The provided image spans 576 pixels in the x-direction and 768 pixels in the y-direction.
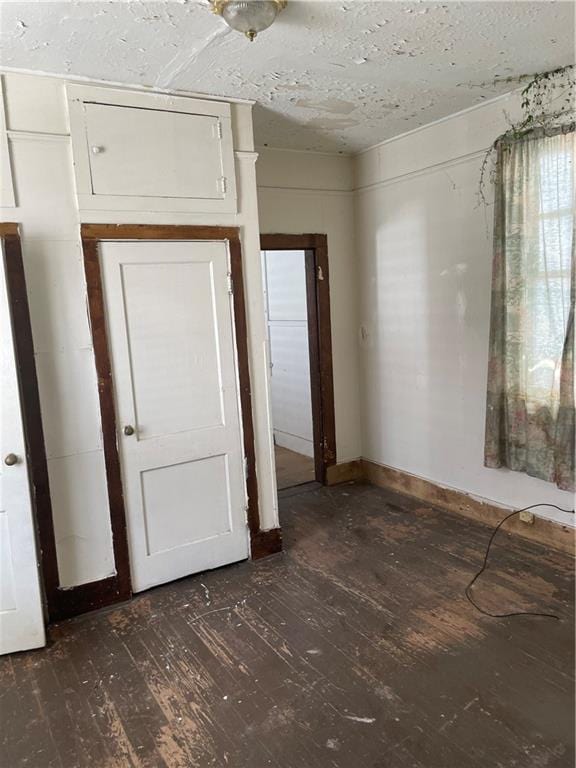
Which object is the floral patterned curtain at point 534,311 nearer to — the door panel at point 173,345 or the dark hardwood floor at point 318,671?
the dark hardwood floor at point 318,671

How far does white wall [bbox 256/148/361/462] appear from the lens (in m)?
4.32

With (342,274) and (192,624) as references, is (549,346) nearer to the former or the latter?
(342,274)

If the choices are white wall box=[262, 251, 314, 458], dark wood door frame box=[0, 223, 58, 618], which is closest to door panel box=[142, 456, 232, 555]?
dark wood door frame box=[0, 223, 58, 618]

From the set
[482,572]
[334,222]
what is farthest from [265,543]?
[334,222]

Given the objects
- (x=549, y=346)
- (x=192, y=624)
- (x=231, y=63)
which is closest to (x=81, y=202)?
(x=231, y=63)

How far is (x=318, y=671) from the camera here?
7.89ft

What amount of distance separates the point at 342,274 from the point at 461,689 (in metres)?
3.32

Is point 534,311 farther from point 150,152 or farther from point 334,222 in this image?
point 150,152

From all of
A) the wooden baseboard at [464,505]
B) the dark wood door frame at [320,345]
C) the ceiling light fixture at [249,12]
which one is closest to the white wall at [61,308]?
the ceiling light fixture at [249,12]

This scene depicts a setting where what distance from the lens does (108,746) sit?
207 centimetres

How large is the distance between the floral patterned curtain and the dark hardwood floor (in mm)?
662

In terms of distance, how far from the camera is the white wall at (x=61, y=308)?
2668mm

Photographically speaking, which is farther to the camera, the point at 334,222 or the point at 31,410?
the point at 334,222

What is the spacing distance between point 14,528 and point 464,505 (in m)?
2.92
